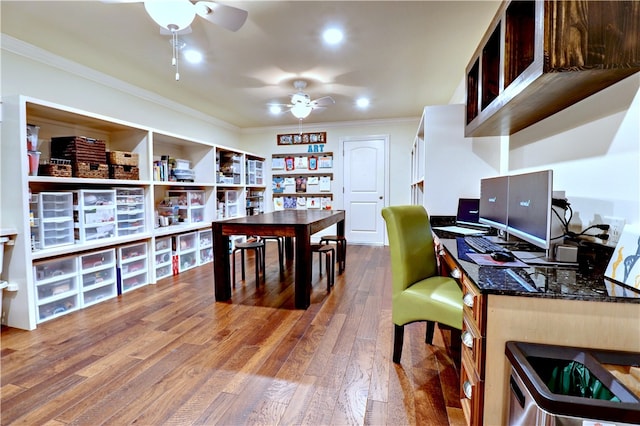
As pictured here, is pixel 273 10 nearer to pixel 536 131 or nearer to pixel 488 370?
pixel 536 131

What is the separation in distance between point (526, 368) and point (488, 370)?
21 cm

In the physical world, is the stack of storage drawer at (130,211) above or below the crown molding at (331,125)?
below

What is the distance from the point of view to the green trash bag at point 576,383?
2.81 ft

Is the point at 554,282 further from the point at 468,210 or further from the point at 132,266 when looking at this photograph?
the point at 132,266

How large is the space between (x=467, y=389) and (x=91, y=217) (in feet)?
10.6

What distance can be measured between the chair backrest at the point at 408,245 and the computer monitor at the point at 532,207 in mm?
508

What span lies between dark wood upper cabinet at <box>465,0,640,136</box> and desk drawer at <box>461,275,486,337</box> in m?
0.89

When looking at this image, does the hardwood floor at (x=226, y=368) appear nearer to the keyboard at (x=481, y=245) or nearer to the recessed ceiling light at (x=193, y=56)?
the keyboard at (x=481, y=245)

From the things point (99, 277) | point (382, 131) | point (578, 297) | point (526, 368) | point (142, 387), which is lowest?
point (142, 387)

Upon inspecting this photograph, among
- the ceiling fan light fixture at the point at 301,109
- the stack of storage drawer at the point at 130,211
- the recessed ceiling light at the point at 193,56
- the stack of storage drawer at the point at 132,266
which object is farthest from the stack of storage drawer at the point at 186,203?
the ceiling fan light fixture at the point at 301,109

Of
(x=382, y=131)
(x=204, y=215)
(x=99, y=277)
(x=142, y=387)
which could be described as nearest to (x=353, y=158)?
(x=382, y=131)

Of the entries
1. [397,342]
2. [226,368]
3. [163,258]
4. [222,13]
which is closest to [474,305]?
[397,342]

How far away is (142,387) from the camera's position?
1.64 m

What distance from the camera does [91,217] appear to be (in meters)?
2.87
